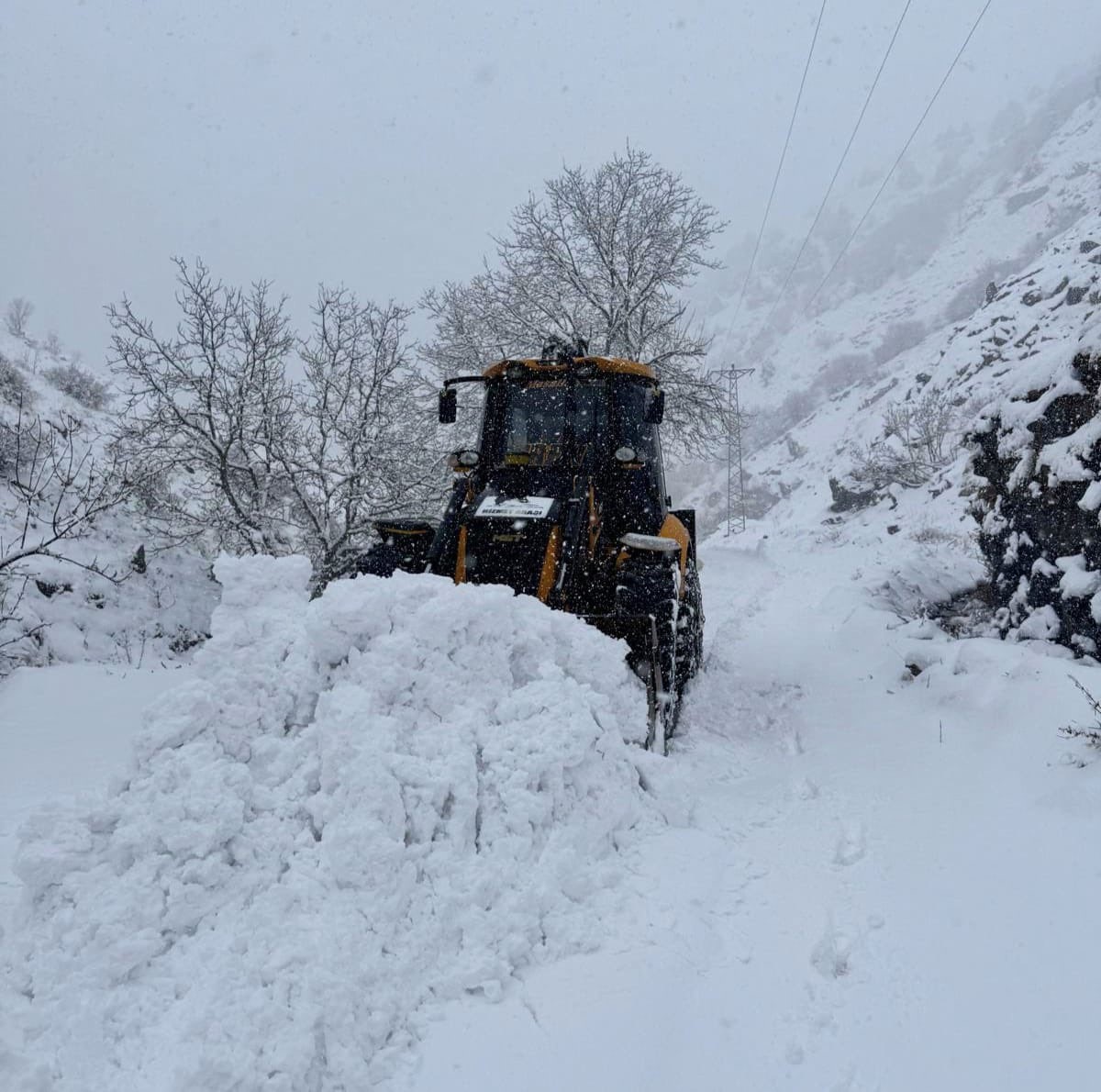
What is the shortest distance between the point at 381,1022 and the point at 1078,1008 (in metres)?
2.30

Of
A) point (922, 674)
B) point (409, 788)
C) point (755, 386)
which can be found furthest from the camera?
point (755, 386)

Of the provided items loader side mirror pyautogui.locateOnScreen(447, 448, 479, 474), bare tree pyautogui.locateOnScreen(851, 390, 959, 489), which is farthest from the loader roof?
bare tree pyautogui.locateOnScreen(851, 390, 959, 489)

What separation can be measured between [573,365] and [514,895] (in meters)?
4.68

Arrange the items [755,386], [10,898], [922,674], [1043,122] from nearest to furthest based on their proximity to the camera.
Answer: [10,898], [922,674], [755,386], [1043,122]

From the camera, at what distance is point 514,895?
272 cm

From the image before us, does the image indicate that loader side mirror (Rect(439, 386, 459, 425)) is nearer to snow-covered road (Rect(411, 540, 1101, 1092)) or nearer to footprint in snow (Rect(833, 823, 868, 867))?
snow-covered road (Rect(411, 540, 1101, 1092))

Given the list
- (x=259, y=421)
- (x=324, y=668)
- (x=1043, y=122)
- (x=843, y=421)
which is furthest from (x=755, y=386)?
(x=324, y=668)

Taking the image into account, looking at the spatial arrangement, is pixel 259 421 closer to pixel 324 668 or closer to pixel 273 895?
pixel 324 668

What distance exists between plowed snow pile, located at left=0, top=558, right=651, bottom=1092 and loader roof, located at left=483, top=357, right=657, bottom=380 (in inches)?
121

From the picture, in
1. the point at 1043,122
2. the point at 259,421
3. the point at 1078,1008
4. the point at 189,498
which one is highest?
the point at 1043,122

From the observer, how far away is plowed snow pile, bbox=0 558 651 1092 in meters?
2.12

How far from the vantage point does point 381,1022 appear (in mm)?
2223

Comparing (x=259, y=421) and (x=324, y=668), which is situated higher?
(x=259, y=421)

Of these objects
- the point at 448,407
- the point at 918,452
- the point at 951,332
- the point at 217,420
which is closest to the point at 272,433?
the point at 217,420
